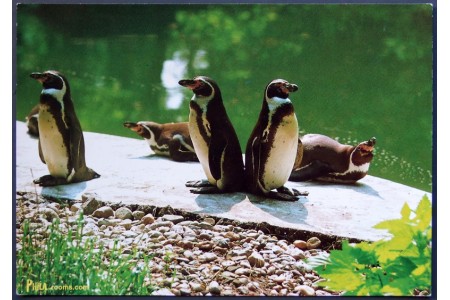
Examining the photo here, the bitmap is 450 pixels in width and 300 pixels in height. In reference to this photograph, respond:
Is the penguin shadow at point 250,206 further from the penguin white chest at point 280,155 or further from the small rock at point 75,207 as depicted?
the small rock at point 75,207

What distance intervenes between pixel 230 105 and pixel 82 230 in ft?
2.55

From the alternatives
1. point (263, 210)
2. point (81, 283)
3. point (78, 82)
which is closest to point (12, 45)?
point (78, 82)

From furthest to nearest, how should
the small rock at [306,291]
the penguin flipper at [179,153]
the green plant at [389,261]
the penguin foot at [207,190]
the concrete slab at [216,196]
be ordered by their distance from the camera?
the penguin flipper at [179,153] < the penguin foot at [207,190] < the concrete slab at [216,196] < the small rock at [306,291] < the green plant at [389,261]

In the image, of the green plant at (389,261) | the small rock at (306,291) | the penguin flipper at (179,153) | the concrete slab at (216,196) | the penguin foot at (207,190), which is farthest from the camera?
the penguin flipper at (179,153)

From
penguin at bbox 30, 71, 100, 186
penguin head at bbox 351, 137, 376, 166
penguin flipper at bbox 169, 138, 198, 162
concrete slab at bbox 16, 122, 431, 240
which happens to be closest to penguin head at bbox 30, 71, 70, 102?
penguin at bbox 30, 71, 100, 186

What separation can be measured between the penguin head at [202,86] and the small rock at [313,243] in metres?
0.70

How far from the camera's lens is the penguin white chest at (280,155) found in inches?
112

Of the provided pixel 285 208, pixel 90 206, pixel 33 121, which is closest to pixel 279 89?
pixel 285 208

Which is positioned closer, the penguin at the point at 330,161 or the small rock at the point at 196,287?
the small rock at the point at 196,287

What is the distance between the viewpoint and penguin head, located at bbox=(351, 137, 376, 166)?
2812 mm

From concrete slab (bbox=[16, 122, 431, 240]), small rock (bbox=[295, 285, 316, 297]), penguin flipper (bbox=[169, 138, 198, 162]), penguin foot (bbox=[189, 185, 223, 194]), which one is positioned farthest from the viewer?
penguin flipper (bbox=[169, 138, 198, 162])

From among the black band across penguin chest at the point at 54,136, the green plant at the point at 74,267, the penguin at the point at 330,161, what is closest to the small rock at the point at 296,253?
the penguin at the point at 330,161

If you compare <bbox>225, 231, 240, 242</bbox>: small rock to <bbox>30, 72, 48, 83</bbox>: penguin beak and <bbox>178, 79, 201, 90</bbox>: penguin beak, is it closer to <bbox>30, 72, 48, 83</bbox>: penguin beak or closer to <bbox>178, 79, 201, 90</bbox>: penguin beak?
<bbox>178, 79, 201, 90</bbox>: penguin beak

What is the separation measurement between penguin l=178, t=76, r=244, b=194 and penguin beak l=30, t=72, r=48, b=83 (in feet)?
1.80
